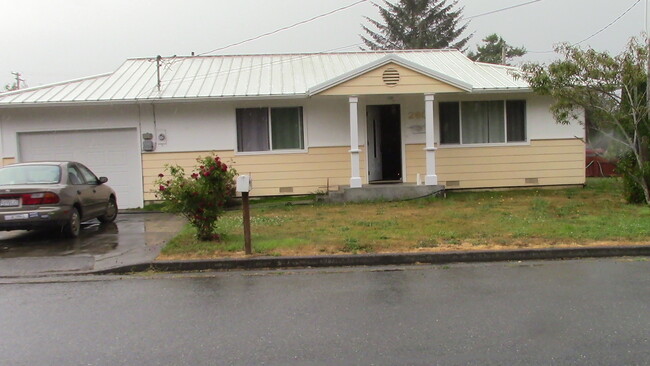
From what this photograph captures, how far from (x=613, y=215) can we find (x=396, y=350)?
27.8ft

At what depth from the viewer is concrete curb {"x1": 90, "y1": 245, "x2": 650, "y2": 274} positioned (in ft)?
25.9

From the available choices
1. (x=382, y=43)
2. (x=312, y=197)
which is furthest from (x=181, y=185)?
(x=382, y=43)

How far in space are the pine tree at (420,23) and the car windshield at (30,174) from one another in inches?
1600

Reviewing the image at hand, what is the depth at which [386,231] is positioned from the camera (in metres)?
9.94

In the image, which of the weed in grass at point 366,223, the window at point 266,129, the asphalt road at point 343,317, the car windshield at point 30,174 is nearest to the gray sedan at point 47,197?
the car windshield at point 30,174

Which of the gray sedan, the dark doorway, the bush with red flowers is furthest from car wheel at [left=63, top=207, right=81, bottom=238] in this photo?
the dark doorway

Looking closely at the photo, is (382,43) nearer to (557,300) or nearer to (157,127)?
(157,127)

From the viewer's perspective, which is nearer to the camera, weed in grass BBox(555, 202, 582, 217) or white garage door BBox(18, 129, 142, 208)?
weed in grass BBox(555, 202, 582, 217)

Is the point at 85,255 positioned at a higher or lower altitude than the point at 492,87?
lower

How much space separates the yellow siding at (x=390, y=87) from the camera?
14.8m

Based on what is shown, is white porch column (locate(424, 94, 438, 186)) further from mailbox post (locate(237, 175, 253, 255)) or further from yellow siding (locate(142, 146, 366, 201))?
mailbox post (locate(237, 175, 253, 255))

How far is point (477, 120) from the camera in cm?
1659

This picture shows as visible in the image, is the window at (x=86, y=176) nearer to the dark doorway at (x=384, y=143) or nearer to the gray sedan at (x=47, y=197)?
the gray sedan at (x=47, y=197)

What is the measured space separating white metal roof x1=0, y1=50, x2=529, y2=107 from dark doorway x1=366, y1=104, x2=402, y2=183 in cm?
166
